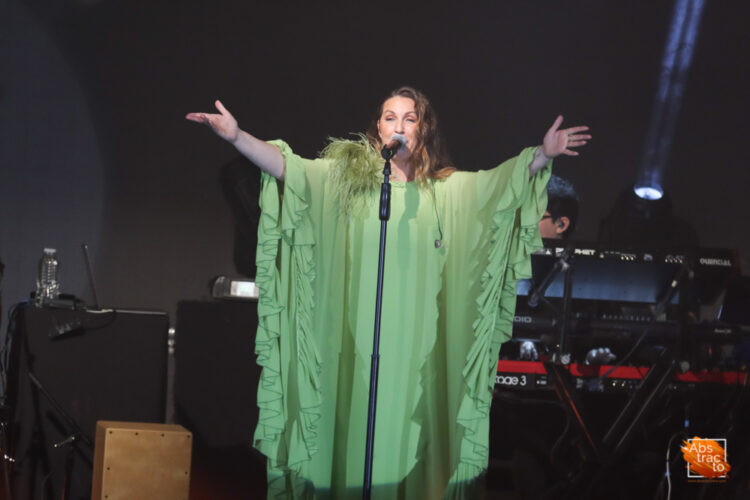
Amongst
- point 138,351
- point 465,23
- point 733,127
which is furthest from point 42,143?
point 733,127

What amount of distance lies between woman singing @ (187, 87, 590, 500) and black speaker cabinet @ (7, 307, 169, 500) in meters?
1.12

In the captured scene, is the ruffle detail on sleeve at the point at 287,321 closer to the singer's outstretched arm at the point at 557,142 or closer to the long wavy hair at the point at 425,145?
the long wavy hair at the point at 425,145

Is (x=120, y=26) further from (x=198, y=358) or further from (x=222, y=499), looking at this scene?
(x=222, y=499)

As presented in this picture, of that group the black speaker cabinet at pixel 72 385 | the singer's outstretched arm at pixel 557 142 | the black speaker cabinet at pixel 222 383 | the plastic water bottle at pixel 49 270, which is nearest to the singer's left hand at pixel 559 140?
the singer's outstretched arm at pixel 557 142

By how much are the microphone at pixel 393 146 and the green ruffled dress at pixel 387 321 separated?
0.17 m

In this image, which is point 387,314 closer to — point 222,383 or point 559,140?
point 559,140

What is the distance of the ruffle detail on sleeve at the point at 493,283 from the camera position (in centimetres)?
299

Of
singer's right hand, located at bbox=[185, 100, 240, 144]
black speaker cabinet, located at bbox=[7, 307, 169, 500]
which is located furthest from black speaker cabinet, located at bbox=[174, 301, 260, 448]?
singer's right hand, located at bbox=[185, 100, 240, 144]

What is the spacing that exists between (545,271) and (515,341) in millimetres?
420

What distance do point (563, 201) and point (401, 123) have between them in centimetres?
188

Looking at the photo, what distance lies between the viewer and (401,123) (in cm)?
331

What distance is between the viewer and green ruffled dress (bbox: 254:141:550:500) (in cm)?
302

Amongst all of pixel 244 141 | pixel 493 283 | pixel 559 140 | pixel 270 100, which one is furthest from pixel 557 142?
pixel 270 100

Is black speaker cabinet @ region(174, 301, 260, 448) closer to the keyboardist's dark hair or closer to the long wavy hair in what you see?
the long wavy hair
